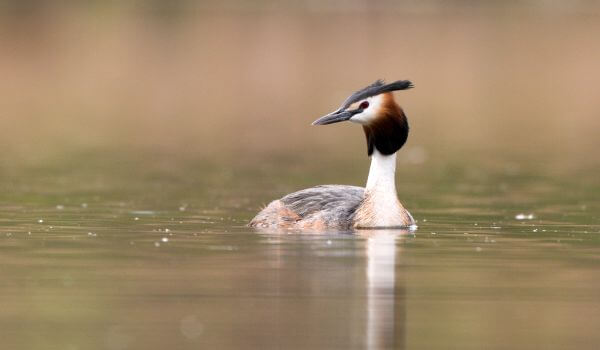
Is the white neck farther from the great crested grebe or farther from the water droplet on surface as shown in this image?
the water droplet on surface

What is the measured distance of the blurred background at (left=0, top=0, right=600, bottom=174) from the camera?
34156 mm

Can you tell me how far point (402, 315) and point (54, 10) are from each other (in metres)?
82.5

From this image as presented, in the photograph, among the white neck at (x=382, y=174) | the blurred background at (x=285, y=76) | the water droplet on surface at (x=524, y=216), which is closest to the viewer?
the white neck at (x=382, y=174)

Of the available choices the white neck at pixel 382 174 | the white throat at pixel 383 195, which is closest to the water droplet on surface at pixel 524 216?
the white throat at pixel 383 195

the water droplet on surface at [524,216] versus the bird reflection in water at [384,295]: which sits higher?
the water droplet on surface at [524,216]

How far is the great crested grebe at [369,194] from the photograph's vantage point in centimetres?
1906

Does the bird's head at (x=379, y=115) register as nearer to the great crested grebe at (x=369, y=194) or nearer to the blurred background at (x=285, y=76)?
the great crested grebe at (x=369, y=194)

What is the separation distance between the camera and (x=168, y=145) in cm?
3344

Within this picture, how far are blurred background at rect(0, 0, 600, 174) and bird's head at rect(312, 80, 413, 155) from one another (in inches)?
405

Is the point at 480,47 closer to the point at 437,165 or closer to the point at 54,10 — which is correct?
the point at 54,10

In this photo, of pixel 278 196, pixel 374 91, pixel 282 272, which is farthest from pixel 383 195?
pixel 278 196

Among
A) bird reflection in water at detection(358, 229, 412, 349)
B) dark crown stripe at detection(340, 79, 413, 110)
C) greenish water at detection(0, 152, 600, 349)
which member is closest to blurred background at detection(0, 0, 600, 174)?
greenish water at detection(0, 152, 600, 349)

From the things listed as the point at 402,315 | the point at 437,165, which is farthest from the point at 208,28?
the point at 402,315

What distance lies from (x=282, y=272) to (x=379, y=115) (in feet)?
14.4
